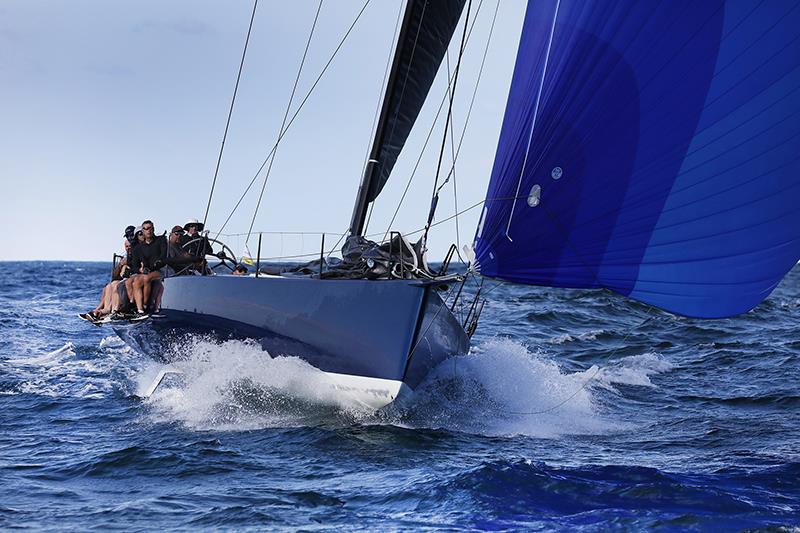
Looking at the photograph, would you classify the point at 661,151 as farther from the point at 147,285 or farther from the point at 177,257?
the point at 147,285

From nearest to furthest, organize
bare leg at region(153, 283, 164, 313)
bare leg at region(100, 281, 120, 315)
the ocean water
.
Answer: the ocean water → bare leg at region(153, 283, 164, 313) → bare leg at region(100, 281, 120, 315)

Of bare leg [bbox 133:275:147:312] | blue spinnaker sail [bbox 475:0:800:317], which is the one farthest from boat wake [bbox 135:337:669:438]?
blue spinnaker sail [bbox 475:0:800:317]

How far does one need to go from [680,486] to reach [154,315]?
579 cm

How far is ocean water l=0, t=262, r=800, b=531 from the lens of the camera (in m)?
5.39

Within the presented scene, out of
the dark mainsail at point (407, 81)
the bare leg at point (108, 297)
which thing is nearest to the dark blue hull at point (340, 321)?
the dark mainsail at point (407, 81)

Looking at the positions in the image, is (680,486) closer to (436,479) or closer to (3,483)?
(436,479)

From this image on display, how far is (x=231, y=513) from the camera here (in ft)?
17.6

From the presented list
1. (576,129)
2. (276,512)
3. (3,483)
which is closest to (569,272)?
(576,129)

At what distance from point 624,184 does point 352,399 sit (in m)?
2.84

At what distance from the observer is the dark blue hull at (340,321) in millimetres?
7469

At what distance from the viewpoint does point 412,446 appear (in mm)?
7055

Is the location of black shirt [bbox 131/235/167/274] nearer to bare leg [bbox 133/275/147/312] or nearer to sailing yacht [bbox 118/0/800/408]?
bare leg [bbox 133/275/147/312]

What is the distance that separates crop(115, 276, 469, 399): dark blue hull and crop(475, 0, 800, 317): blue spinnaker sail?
1.05m

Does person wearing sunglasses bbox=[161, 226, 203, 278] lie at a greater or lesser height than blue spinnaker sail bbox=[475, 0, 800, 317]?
lesser
